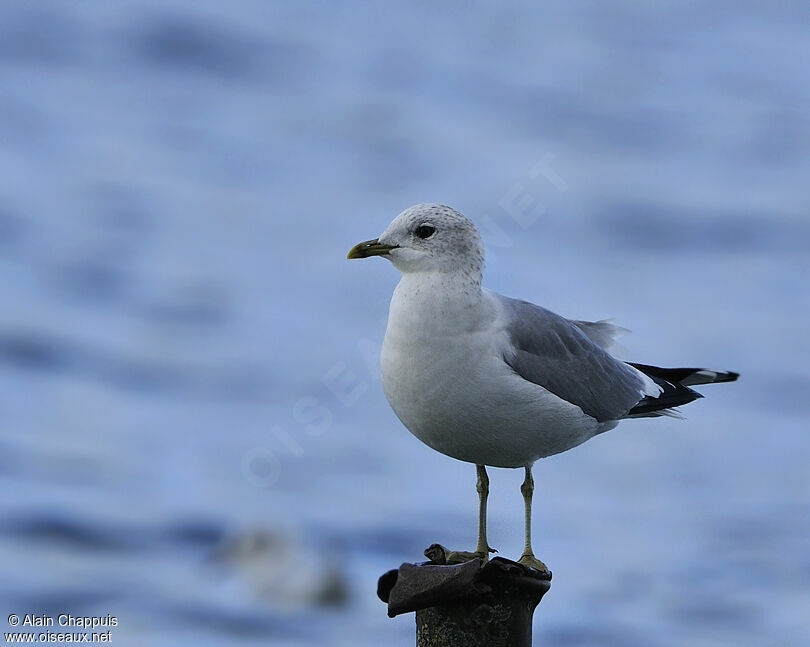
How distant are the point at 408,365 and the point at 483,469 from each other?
94 centimetres

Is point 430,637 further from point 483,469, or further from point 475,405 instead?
point 483,469

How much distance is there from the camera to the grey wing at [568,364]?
529 centimetres

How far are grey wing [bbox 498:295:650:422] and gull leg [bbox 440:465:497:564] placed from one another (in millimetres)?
496

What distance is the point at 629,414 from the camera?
5.97 metres

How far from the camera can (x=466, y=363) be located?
15.9 feet

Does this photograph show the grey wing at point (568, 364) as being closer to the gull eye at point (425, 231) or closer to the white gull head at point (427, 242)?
the white gull head at point (427, 242)

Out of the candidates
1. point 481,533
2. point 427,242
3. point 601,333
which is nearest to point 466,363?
point 427,242

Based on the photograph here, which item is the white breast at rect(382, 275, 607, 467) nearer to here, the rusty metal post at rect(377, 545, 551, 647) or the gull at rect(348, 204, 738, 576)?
the gull at rect(348, 204, 738, 576)

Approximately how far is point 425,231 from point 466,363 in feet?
1.90

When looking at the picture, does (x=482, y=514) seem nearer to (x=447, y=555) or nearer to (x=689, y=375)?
(x=447, y=555)

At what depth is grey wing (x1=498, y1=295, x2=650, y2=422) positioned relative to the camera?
17.3ft

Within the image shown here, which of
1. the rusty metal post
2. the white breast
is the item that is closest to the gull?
the white breast

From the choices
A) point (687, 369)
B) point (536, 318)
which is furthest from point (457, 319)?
point (687, 369)

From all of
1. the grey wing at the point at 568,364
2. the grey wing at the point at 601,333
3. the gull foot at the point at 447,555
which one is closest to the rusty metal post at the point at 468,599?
the gull foot at the point at 447,555
